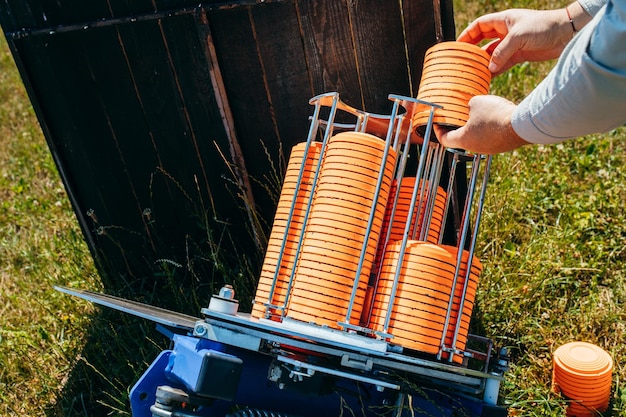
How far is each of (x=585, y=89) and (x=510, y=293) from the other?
1.73 meters

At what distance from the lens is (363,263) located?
2297mm

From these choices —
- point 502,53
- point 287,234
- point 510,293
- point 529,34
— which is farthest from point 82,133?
point 510,293

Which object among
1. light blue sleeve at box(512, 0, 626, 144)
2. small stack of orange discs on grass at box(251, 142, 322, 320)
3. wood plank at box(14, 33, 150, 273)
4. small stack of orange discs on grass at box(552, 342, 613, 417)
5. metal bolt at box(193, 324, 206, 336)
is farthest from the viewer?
wood plank at box(14, 33, 150, 273)

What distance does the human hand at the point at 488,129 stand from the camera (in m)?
2.21

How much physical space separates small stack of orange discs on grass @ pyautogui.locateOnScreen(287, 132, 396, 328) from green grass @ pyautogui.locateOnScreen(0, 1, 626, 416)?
906 millimetres

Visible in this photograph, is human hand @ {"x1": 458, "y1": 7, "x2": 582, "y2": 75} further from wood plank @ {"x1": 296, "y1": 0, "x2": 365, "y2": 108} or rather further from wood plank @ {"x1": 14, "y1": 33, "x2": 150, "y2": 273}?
wood plank @ {"x1": 14, "y1": 33, "x2": 150, "y2": 273}

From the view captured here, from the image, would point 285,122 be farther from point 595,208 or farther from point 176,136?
point 595,208

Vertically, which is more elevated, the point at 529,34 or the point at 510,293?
the point at 529,34

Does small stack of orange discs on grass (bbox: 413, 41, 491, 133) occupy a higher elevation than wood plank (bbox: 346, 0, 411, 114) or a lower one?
lower

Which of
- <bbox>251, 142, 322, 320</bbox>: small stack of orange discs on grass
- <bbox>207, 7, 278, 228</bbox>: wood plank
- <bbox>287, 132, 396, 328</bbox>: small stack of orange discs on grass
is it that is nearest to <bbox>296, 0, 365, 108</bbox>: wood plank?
<bbox>207, 7, 278, 228</bbox>: wood plank

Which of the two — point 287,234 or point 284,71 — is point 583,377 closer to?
point 287,234

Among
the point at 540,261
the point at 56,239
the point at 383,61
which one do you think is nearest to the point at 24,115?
the point at 56,239

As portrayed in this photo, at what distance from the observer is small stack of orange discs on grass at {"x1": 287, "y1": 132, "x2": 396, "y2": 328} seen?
2.23m

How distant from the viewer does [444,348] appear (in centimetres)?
224
